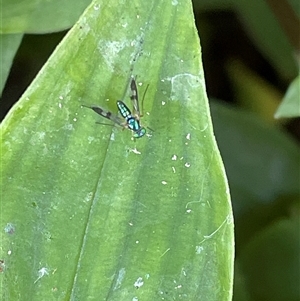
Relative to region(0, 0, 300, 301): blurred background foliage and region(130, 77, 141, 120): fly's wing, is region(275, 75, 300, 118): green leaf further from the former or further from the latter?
region(130, 77, 141, 120): fly's wing

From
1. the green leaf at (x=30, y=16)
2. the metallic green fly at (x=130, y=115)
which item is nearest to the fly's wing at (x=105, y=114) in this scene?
the metallic green fly at (x=130, y=115)

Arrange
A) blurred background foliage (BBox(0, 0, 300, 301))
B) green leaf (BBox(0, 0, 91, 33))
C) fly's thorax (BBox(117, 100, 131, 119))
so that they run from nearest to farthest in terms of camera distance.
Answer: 1. fly's thorax (BBox(117, 100, 131, 119))
2. green leaf (BBox(0, 0, 91, 33))
3. blurred background foliage (BBox(0, 0, 300, 301))

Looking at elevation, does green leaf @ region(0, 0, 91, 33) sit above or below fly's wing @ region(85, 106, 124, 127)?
above

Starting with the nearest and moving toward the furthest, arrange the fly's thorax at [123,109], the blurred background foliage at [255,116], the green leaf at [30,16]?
the fly's thorax at [123,109], the green leaf at [30,16], the blurred background foliage at [255,116]

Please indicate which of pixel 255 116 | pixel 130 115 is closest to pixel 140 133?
pixel 130 115

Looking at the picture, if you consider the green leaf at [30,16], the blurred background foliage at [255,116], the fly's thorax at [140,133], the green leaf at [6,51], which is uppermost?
the green leaf at [30,16]

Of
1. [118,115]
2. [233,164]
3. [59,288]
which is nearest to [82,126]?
[118,115]

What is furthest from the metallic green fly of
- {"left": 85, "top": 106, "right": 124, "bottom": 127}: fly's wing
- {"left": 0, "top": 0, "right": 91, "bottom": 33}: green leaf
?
{"left": 0, "top": 0, "right": 91, "bottom": 33}: green leaf

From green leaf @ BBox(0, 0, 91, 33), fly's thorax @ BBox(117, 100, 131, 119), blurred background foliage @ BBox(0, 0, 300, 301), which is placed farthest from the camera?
blurred background foliage @ BBox(0, 0, 300, 301)

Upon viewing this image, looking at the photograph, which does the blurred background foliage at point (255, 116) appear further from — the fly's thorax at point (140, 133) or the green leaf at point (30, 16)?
the fly's thorax at point (140, 133)
